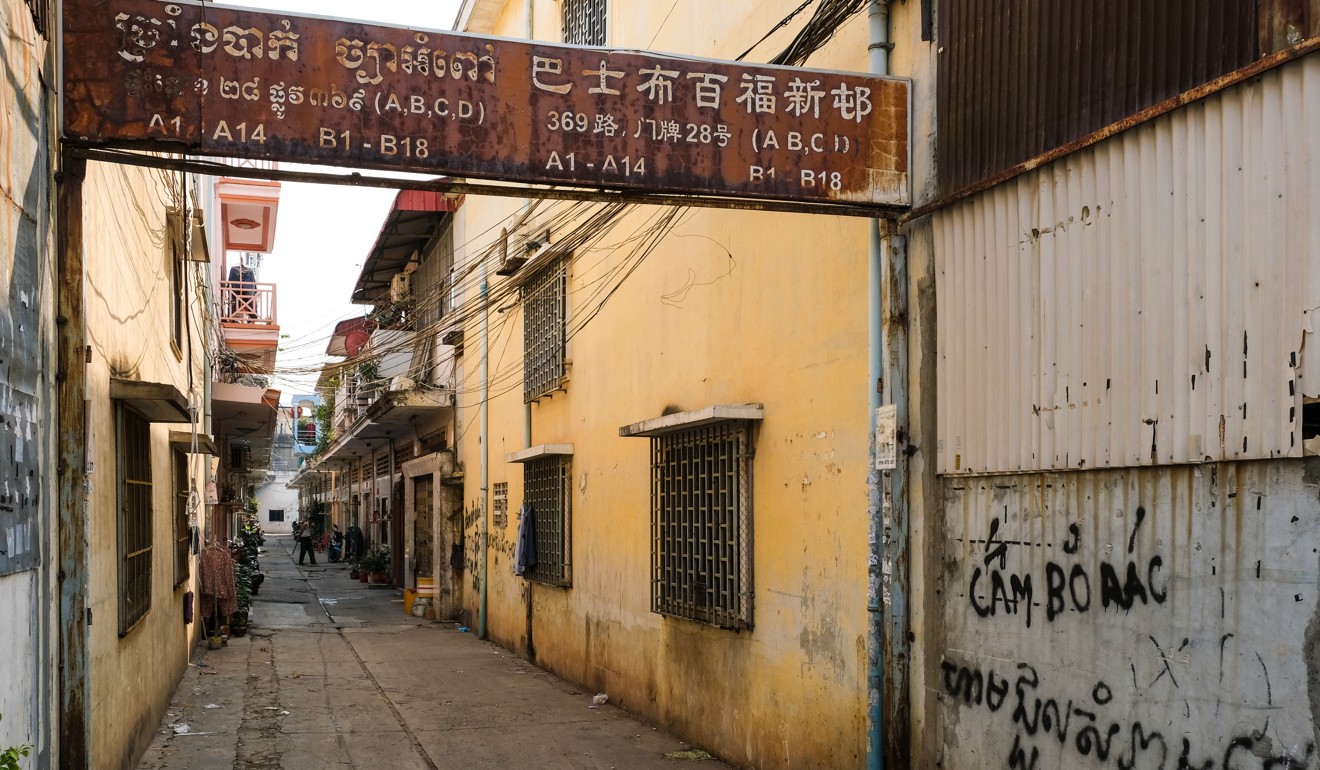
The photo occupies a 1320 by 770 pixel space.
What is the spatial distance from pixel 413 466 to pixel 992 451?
19054 mm

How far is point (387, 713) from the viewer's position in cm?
1142

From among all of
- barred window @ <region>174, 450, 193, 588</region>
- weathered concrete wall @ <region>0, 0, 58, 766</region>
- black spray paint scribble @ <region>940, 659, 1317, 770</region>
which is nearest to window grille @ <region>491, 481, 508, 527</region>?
barred window @ <region>174, 450, 193, 588</region>

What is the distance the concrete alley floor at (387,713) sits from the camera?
9.39 meters

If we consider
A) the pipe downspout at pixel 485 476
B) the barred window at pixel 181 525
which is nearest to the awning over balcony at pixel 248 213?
the pipe downspout at pixel 485 476

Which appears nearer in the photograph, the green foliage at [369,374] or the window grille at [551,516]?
the window grille at [551,516]

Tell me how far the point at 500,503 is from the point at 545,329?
3261 mm

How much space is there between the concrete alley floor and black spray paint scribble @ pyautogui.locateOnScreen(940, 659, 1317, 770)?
3552 millimetres

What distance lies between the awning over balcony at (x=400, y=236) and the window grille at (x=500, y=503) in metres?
4.84

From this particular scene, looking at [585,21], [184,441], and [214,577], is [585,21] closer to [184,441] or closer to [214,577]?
[184,441]

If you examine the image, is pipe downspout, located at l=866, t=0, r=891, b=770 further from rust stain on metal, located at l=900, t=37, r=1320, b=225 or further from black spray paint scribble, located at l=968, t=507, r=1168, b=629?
black spray paint scribble, located at l=968, t=507, r=1168, b=629

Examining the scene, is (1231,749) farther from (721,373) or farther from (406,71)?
(721,373)

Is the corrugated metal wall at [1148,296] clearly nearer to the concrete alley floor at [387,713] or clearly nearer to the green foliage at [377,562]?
the concrete alley floor at [387,713]

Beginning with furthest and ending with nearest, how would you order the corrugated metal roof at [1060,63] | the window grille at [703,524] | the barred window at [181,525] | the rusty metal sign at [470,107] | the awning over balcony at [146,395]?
the barred window at [181,525]
the window grille at [703,524]
the awning over balcony at [146,395]
the rusty metal sign at [470,107]
the corrugated metal roof at [1060,63]

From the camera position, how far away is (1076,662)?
16.7ft
